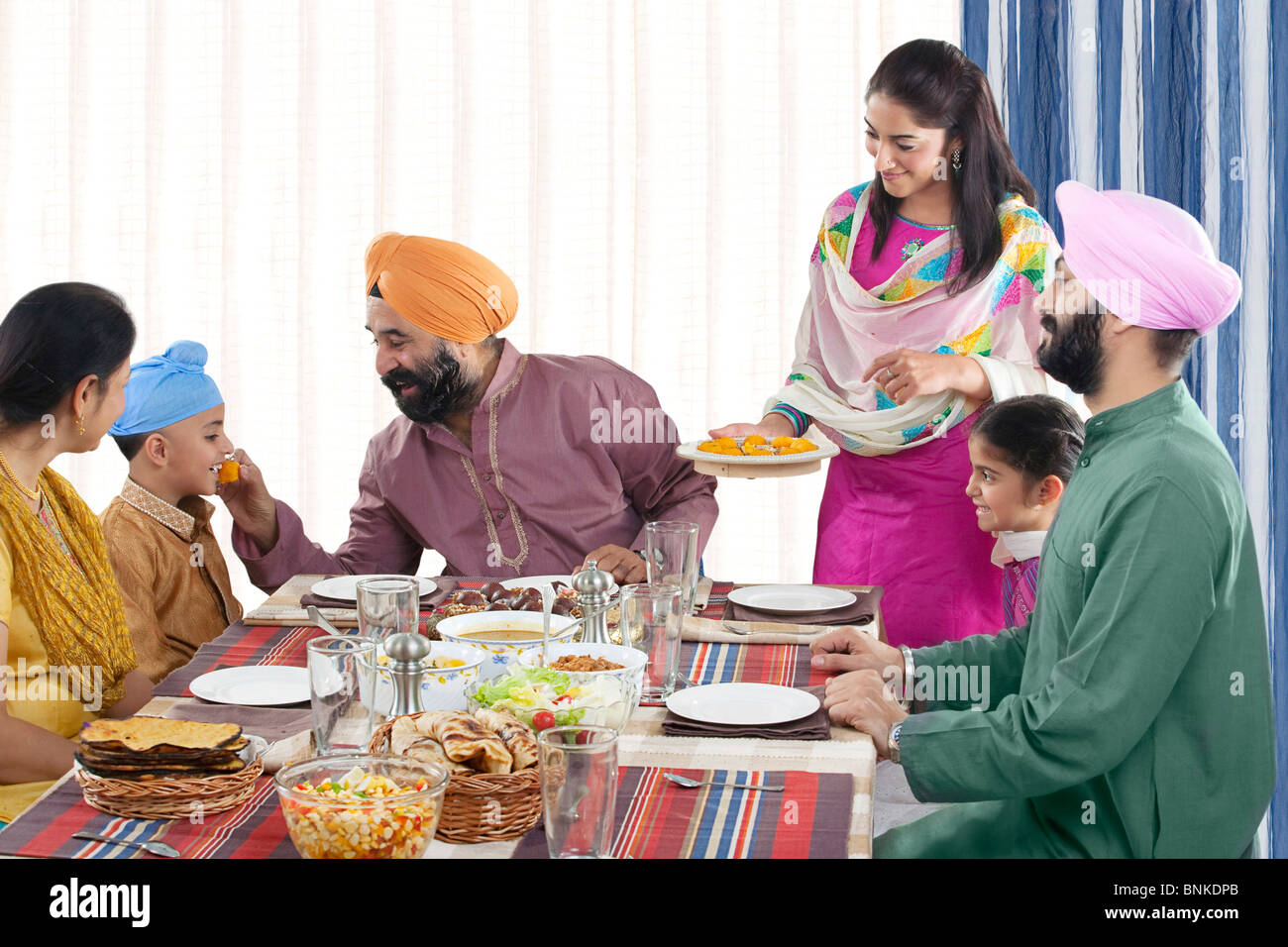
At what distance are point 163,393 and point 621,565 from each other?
3.08 ft

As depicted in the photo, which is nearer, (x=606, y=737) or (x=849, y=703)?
(x=606, y=737)

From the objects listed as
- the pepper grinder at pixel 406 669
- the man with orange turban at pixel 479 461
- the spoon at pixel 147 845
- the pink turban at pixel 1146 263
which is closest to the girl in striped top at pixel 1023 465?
the man with orange turban at pixel 479 461

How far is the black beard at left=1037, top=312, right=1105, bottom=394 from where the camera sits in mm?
1733

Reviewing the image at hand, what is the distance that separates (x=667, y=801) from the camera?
1.46 m

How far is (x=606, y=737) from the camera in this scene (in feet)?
4.11

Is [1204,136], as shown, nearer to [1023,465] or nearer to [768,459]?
[1023,465]

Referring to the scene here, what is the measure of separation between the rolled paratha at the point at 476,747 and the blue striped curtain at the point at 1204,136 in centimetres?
244

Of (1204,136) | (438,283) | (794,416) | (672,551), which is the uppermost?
(1204,136)

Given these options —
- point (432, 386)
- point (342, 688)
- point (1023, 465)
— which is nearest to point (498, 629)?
point (342, 688)

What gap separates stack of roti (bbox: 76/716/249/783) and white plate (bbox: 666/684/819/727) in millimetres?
556

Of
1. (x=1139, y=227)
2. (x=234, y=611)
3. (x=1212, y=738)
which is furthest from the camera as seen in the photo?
(x=234, y=611)
